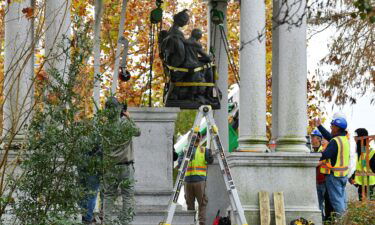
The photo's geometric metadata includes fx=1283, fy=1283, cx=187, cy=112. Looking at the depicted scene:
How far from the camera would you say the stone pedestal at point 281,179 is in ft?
77.4

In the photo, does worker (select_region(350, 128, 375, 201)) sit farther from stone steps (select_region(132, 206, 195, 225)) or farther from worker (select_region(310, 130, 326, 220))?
stone steps (select_region(132, 206, 195, 225))

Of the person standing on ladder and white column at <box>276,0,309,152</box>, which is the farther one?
the person standing on ladder

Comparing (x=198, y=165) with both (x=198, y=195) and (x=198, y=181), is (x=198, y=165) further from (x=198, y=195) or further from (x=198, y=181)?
(x=198, y=195)

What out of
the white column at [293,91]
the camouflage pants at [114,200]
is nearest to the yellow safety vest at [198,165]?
the white column at [293,91]

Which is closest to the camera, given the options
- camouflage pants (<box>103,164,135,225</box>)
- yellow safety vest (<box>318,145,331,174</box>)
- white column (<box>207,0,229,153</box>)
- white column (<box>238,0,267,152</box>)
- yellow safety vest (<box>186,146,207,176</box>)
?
camouflage pants (<box>103,164,135,225</box>)

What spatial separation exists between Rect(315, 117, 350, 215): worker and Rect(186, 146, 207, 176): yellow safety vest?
2383mm

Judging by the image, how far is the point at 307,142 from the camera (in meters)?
25.6

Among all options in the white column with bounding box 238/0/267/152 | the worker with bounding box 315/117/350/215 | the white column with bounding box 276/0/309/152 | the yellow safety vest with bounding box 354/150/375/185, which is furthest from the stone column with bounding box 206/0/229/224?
the worker with bounding box 315/117/350/215

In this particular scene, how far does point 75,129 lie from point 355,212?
7.68 metres

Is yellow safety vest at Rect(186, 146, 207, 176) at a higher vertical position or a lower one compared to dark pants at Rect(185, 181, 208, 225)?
higher

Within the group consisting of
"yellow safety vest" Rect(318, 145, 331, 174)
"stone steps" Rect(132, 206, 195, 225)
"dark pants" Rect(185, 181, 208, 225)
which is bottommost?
"stone steps" Rect(132, 206, 195, 225)

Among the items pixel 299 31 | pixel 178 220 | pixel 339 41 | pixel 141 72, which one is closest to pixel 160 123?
pixel 178 220

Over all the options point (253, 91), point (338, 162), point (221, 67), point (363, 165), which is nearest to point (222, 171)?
point (338, 162)

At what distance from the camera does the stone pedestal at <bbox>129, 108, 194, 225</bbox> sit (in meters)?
22.5
